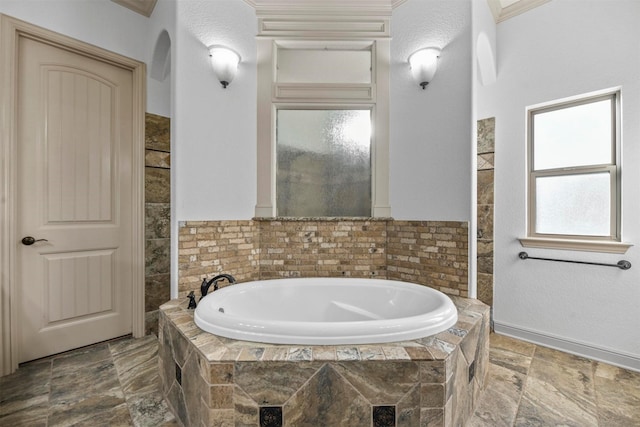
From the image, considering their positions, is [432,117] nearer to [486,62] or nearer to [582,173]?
[486,62]

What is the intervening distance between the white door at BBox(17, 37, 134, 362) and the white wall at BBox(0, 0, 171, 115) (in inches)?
5.4

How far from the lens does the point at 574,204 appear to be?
6.90 ft

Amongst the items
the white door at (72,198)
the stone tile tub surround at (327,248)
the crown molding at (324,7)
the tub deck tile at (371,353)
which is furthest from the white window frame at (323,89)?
the tub deck tile at (371,353)

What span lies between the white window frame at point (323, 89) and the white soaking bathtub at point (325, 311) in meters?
0.60

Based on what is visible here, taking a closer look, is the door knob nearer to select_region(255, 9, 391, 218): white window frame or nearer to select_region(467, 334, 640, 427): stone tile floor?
select_region(255, 9, 391, 218): white window frame

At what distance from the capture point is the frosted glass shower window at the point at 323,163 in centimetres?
227

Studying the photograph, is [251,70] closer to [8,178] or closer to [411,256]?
[8,178]

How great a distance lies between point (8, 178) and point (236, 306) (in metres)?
1.55

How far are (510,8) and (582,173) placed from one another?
1.39 metres

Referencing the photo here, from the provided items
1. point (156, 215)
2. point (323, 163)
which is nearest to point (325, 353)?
point (323, 163)

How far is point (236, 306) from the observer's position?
67.4 inches

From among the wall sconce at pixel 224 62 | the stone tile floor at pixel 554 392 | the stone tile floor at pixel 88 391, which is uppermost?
the wall sconce at pixel 224 62

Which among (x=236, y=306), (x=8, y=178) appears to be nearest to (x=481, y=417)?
(x=236, y=306)

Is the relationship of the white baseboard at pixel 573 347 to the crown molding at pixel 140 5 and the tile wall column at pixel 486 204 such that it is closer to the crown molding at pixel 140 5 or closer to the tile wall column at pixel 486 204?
the tile wall column at pixel 486 204
